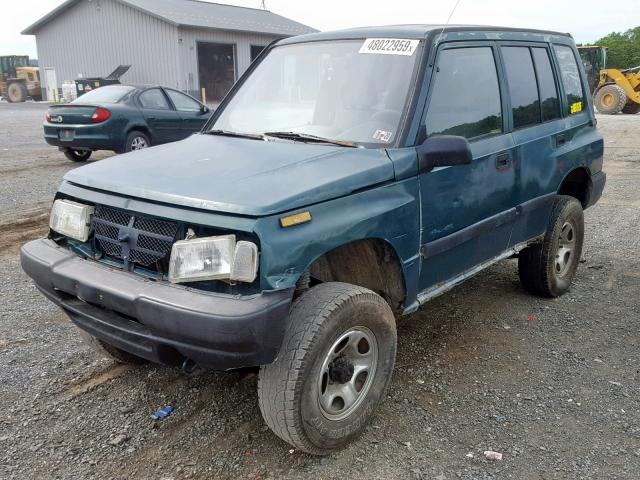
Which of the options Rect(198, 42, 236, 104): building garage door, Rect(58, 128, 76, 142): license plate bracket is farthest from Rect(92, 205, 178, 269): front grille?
Rect(198, 42, 236, 104): building garage door

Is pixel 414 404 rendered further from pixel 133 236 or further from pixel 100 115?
pixel 100 115

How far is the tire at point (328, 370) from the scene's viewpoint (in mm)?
2611

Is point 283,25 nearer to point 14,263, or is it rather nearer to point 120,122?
point 120,122

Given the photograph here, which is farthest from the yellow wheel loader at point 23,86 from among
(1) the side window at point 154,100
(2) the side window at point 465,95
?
(2) the side window at point 465,95

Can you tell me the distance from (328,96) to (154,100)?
8.76 metres

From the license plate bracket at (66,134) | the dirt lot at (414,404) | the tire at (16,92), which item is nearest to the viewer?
the dirt lot at (414,404)

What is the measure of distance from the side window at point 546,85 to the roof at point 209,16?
2329 centimetres

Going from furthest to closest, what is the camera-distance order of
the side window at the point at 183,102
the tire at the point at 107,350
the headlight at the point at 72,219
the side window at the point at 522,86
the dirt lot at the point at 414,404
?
the side window at the point at 183,102, the side window at the point at 522,86, the tire at the point at 107,350, the headlight at the point at 72,219, the dirt lot at the point at 414,404

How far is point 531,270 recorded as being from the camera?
478cm

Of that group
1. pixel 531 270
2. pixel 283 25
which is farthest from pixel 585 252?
pixel 283 25

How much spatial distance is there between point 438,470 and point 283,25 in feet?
108

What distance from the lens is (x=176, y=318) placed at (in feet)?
8.04

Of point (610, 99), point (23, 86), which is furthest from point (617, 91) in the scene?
point (23, 86)

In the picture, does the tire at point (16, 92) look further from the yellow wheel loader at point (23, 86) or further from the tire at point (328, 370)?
the tire at point (328, 370)
